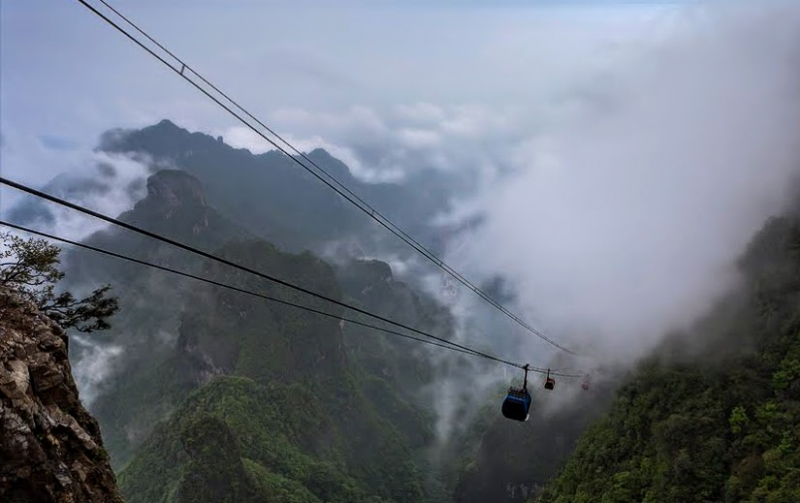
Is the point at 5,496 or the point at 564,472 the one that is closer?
the point at 5,496

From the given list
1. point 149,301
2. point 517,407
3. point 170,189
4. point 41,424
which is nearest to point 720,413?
point 517,407

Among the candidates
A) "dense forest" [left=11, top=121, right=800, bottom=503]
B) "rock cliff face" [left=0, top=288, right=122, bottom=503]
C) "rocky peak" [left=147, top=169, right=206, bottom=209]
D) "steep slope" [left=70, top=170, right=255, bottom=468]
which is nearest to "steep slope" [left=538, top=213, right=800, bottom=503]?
"dense forest" [left=11, top=121, right=800, bottom=503]

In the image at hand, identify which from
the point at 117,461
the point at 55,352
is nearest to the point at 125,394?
the point at 117,461

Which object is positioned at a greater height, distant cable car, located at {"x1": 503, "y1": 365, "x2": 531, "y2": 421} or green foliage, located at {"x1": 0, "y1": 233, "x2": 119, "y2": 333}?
distant cable car, located at {"x1": 503, "y1": 365, "x2": 531, "y2": 421}

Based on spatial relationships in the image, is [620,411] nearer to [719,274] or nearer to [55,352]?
[719,274]

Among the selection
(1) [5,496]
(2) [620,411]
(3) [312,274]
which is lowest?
(1) [5,496]

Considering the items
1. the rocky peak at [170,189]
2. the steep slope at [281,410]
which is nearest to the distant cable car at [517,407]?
the steep slope at [281,410]

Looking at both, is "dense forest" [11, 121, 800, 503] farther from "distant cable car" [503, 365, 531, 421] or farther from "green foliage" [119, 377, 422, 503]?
"distant cable car" [503, 365, 531, 421]
